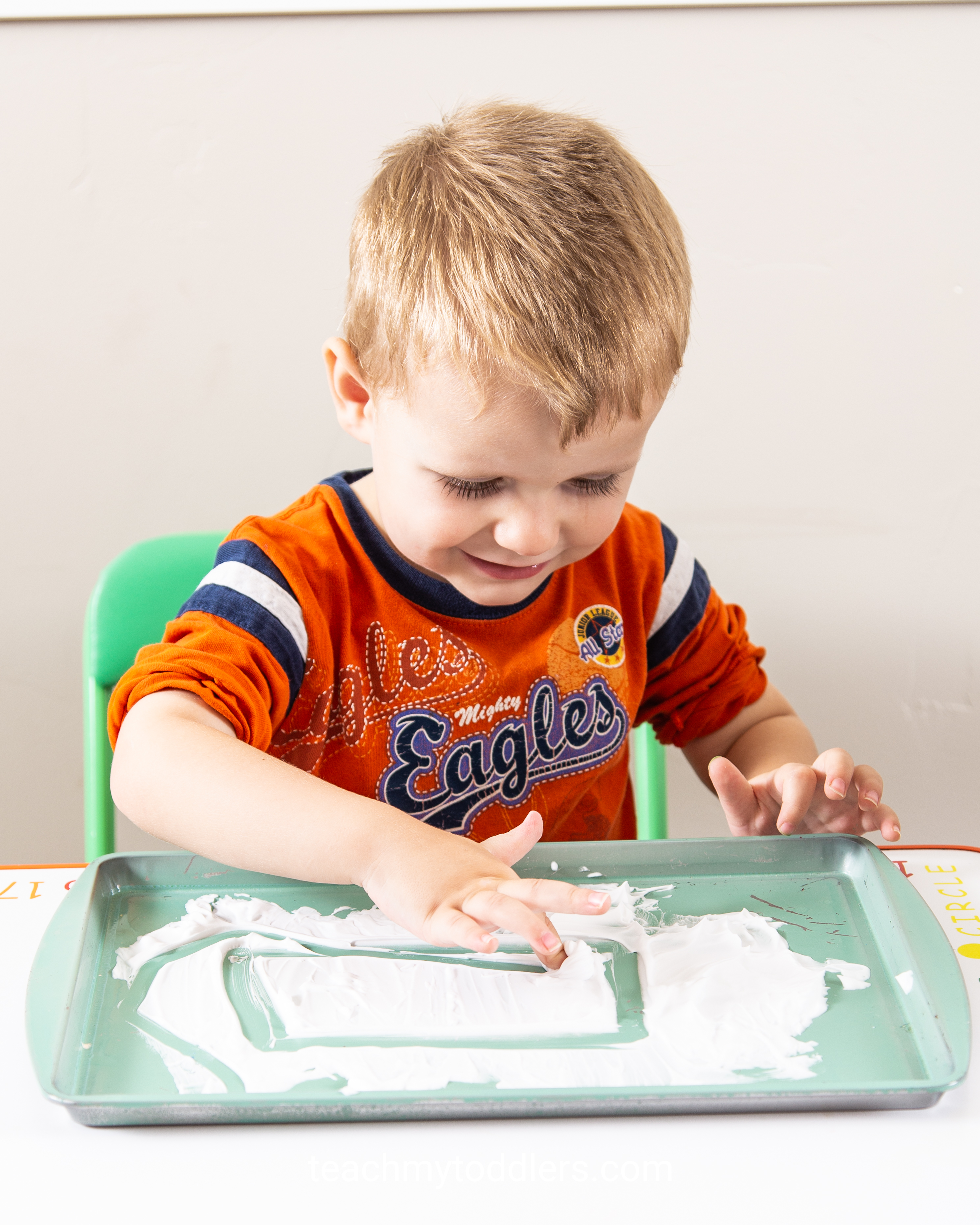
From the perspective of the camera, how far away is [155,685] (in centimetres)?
58

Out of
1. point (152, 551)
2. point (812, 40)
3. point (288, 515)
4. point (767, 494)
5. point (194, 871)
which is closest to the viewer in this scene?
point (194, 871)

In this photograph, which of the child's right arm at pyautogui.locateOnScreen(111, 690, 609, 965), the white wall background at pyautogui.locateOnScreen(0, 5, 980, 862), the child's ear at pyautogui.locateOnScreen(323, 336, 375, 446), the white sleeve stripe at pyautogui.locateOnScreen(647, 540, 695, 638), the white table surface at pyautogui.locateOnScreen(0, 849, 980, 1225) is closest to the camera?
the white table surface at pyautogui.locateOnScreen(0, 849, 980, 1225)

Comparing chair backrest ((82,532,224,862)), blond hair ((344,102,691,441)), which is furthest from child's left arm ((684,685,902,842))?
chair backrest ((82,532,224,862))

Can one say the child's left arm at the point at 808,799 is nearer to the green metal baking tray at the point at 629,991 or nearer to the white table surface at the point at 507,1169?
the green metal baking tray at the point at 629,991

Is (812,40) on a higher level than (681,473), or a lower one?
higher

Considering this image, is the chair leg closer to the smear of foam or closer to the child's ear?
the child's ear

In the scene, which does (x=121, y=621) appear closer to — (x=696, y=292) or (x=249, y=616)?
(x=249, y=616)

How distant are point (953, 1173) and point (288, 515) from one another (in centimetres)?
54

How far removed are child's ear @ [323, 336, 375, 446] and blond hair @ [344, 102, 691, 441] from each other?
0.01 metres

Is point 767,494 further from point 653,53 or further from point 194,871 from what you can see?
point 194,871

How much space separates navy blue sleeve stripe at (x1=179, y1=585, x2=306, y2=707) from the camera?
0.65 meters

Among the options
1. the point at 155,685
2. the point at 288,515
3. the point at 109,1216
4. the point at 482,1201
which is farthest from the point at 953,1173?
the point at 288,515

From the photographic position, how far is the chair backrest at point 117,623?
0.85 meters

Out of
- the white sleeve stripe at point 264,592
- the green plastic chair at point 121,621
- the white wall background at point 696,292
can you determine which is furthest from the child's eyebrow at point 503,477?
the white wall background at point 696,292
